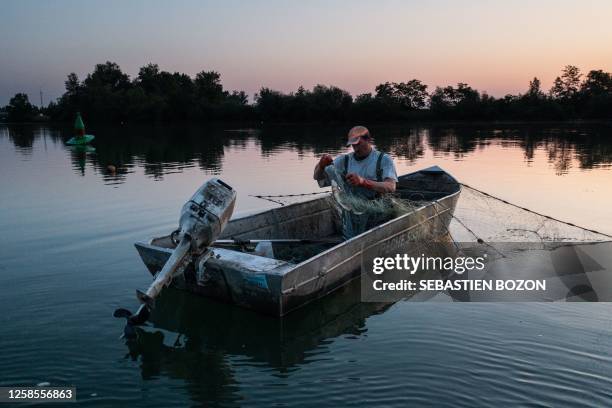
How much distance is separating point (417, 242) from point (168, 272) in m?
5.31

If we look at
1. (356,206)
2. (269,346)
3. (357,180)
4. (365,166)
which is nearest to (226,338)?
(269,346)

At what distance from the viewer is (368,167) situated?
8.34 meters

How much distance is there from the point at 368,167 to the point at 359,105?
8177cm

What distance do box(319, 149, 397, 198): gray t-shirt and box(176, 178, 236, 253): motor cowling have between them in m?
2.75

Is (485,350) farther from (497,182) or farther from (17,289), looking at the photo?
(497,182)

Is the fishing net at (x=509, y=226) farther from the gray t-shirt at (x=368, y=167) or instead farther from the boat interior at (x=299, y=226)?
the gray t-shirt at (x=368, y=167)

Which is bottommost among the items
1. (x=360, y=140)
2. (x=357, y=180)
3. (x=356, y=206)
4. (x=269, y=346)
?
(x=269, y=346)

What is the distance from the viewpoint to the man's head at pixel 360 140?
26.2 ft

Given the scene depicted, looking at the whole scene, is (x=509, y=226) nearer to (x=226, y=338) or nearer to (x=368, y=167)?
(x=368, y=167)

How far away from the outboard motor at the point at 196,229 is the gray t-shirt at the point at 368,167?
2.72 m

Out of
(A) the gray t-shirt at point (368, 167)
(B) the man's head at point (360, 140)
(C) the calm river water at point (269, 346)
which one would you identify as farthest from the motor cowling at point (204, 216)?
(A) the gray t-shirt at point (368, 167)

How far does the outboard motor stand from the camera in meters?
5.72

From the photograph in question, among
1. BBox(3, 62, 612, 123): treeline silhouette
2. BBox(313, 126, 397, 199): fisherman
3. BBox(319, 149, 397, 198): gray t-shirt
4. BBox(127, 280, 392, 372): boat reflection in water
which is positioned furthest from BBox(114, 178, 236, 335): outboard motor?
BBox(3, 62, 612, 123): treeline silhouette

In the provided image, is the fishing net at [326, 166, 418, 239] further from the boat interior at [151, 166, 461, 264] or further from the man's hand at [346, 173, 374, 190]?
the man's hand at [346, 173, 374, 190]
